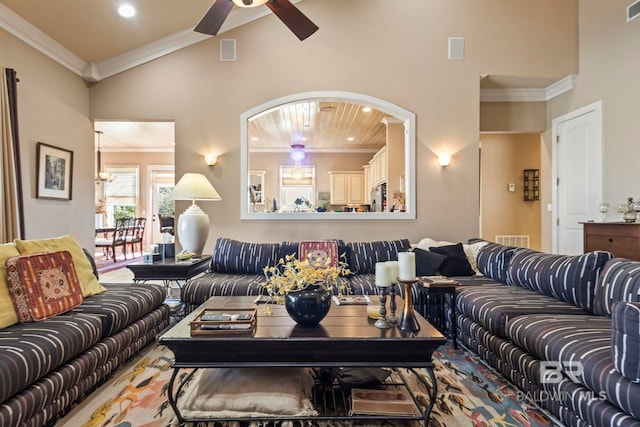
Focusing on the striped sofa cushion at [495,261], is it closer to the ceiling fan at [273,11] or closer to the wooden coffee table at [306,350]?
the wooden coffee table at [306,350]

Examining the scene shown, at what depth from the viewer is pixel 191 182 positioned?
12.7 ft

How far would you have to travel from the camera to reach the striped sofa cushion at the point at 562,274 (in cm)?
239

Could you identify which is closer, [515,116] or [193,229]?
[193,229]

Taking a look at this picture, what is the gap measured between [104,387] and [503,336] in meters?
2.79

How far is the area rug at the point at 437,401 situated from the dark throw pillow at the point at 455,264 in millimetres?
1203

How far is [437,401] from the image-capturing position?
213cm

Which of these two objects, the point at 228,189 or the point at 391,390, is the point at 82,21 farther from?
the point at 391,390

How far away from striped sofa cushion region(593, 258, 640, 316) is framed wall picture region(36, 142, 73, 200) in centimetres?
548

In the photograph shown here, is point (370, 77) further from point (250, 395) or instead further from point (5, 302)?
point (5, 302)

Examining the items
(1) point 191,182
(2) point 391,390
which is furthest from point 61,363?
(1) point 191,182

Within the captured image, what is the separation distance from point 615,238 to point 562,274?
5.56 feet

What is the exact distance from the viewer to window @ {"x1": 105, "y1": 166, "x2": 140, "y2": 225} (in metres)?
9.89

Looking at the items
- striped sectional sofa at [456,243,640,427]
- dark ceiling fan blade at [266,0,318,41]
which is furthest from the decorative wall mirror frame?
striped sectional sofa at [456,243,640,427]

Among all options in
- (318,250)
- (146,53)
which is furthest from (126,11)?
(318,250)
